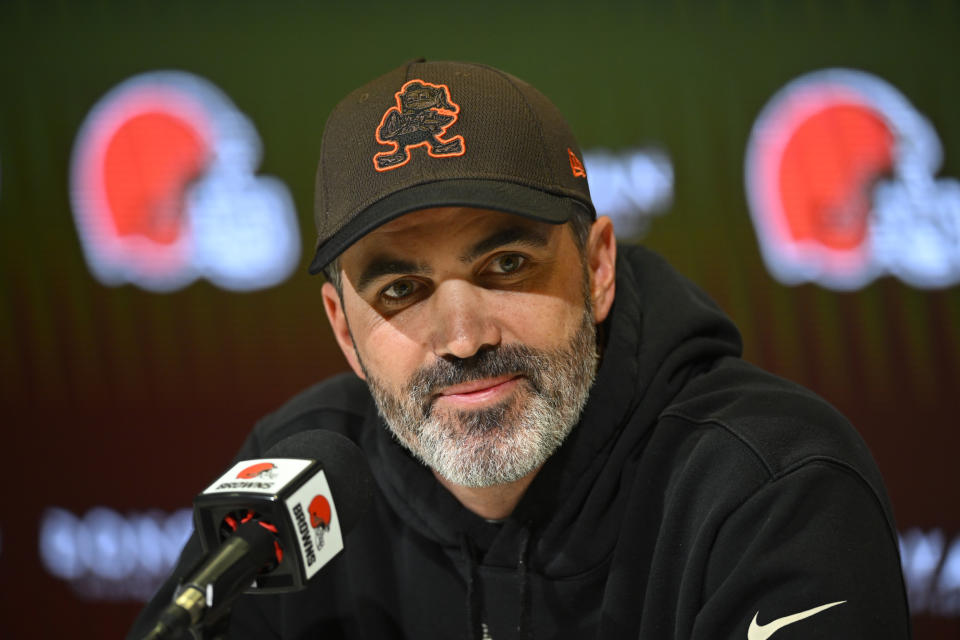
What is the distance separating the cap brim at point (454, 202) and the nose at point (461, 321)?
105 mm

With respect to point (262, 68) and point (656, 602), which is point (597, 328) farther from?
point (262, 68)

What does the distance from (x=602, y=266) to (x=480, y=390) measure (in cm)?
31

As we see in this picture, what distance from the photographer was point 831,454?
105 cm

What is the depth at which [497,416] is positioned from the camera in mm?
1187

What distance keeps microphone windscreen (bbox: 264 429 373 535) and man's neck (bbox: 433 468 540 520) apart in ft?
1.00

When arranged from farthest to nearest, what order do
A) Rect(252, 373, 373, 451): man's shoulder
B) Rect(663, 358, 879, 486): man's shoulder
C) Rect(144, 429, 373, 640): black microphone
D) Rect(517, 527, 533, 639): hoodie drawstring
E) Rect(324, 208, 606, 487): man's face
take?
Rect(252, 373, 373, 451): man's shoulder < Rect(517, 527, 533, 639): hoodie drawstring < Rect(324, 208, 606, 487): man's face < Rect(663, 358, 879, 486): man's shoulder < Rect(144, 429, 373, 640): black microphone

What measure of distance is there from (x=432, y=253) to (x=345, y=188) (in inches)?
5.8

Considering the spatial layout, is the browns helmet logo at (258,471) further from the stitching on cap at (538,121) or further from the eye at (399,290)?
the stitching on cap at (538,121)

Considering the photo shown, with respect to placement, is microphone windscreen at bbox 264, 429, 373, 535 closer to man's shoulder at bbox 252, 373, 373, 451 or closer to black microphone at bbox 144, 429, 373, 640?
black microphone at bbox 144, 429, 373, 640

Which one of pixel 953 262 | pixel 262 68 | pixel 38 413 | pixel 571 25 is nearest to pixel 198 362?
pixel 38 413

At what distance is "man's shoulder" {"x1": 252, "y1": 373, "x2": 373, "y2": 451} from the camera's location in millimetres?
1525

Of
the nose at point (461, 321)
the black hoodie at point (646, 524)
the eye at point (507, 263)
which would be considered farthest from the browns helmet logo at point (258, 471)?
the eye at point (507, 263)

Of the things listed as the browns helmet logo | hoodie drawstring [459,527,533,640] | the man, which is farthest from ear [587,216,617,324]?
the browns helmet logo

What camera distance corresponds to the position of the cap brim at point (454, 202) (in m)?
1.12
